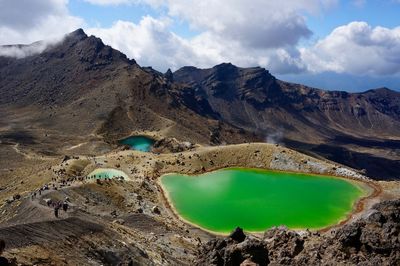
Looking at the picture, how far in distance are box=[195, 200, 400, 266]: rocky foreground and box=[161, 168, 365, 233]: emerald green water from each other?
3354 centimetres

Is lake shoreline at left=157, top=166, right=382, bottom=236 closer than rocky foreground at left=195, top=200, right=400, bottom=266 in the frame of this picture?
No

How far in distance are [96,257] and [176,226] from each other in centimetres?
3165

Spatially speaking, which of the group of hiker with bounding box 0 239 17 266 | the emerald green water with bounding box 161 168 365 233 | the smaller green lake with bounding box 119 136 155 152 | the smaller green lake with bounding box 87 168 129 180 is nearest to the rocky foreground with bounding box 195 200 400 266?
the group of hiker with bounding box 0 239 17 266

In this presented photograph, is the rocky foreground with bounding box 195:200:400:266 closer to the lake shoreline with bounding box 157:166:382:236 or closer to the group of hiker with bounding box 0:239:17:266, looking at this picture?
the group of hiker with bounding box 0:239:17:266

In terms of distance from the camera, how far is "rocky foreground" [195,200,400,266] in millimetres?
32000

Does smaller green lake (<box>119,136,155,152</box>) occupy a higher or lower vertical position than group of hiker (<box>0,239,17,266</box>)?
higher

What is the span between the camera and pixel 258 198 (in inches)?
3282

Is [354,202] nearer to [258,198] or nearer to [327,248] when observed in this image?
[258,198]

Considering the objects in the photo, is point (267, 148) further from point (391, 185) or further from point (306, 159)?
point (391, 185)

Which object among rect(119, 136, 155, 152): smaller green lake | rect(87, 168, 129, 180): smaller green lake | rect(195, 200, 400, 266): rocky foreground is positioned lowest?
rect(195, 200, 400, 266): rocky foreground

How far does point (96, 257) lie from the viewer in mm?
37969

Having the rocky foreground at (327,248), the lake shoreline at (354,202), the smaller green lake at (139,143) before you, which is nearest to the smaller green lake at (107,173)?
the lake shoreline at (354,202)

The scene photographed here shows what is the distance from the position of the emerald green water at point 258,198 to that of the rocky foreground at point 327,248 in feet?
110

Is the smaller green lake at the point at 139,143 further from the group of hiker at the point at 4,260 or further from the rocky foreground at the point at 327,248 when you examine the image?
the group of hiker at the point at 4,260
